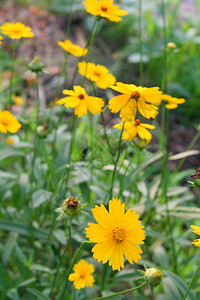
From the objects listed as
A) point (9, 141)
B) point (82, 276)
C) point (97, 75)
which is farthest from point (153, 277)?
point (9, 141)

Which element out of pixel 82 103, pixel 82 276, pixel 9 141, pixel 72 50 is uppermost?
pixel 72 50

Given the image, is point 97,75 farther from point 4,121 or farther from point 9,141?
point 9,141

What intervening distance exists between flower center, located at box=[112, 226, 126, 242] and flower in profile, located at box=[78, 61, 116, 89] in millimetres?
424

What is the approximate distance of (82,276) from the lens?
865mm

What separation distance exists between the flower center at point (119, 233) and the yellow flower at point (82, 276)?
12.3 inches

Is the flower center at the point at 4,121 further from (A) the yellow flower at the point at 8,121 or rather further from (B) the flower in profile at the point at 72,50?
(B) the flower in profile at the point at 72,50

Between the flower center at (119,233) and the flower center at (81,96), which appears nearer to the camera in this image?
the flower center at (119,233)

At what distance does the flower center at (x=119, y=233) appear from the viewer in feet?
1.83

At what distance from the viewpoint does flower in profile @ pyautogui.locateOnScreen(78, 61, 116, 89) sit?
0.89 metres

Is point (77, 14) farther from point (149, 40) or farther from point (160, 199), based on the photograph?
point (160, 199)

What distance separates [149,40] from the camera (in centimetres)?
255

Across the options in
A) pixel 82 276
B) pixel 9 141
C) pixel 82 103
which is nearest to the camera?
pixel 82 103

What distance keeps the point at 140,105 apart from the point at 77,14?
8.32 ft

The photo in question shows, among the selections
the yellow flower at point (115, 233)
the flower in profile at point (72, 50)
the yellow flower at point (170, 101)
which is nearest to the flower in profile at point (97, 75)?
the flower in profile at point (72, 50)
